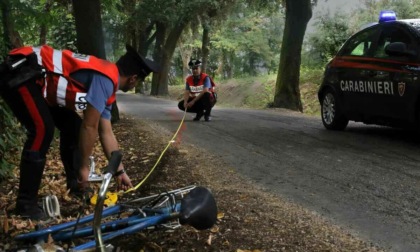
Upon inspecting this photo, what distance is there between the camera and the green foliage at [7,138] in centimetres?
558

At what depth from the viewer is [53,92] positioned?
3.99 meters

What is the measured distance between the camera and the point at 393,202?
15.1ft

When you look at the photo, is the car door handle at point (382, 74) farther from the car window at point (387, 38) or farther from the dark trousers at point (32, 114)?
the dark trousers at point (32, 114)

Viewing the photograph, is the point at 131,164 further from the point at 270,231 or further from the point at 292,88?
the point at 292,88

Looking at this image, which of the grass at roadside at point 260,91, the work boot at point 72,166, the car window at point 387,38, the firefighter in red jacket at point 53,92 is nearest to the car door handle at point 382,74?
the car window at point 387,38

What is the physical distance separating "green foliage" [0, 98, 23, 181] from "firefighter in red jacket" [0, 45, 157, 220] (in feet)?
5.41

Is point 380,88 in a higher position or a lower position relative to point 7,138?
higher

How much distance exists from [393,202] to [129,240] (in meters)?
2.50

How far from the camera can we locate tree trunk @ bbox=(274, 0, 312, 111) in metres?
17.1

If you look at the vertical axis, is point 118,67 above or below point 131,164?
above

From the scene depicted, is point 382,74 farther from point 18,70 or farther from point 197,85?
point 18,70

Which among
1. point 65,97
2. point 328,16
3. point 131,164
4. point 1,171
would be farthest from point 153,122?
point 328,16

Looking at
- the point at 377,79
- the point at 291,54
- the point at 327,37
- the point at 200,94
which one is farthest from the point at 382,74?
the point at 327,37

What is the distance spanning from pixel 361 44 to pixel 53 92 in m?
5.84
